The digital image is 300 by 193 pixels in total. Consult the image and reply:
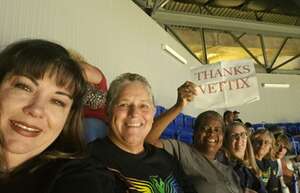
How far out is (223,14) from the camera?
20.8 ft

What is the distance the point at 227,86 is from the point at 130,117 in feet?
3.79

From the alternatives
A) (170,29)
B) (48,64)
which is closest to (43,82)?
(48,64)

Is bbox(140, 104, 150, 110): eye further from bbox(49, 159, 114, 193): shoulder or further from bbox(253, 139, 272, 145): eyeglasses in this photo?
bbox(253, 139, 272, 145): eyeglasses

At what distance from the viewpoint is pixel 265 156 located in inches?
104

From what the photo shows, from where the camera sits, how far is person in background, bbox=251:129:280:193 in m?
2.46

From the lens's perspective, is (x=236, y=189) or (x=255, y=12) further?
(x=255, y=12)

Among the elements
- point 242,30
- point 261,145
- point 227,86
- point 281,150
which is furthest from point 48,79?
point 242,30

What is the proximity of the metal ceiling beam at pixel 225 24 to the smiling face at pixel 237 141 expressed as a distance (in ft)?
9.67

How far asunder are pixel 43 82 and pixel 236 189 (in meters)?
1.27

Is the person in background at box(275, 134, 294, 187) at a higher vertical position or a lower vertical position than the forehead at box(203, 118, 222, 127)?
lower

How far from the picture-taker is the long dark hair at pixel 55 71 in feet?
2.69

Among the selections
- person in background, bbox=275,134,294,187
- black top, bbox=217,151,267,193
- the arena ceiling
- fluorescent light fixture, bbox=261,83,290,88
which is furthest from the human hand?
fluorescent light fixture, bbox=261,83,290,88

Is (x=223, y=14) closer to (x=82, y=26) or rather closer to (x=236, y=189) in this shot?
(x=82, y=26)

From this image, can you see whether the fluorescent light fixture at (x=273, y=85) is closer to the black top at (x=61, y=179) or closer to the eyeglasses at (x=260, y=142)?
the eyeglasses at (x=260, y=142)
